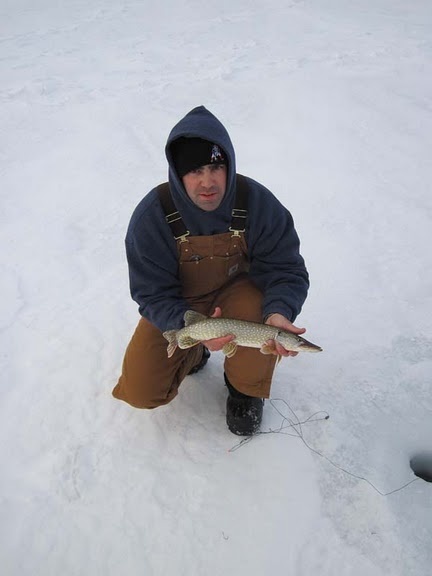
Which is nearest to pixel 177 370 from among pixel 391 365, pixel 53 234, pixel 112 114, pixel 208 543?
pixel 208 543

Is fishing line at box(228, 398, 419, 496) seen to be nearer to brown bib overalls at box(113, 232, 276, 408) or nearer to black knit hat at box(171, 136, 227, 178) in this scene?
brown bib overalls at box(113, 232, 276, 408)

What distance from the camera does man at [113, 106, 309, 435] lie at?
2.36 m

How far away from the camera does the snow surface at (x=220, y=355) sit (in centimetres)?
228

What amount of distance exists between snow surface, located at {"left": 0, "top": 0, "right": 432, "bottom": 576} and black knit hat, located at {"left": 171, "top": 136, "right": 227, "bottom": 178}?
1.65 metres

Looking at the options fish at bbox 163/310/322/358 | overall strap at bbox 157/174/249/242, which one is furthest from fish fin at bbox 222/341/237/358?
overall strap at bbox 157/174/249/242

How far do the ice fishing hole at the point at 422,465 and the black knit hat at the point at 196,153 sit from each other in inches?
87.5

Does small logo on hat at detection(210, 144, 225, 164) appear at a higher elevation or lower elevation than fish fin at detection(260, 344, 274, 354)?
higher

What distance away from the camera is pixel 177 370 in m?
2.81

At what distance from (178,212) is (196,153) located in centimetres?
37

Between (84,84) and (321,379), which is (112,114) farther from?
(321,379)

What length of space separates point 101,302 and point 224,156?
6.67 feet

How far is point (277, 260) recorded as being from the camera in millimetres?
2695

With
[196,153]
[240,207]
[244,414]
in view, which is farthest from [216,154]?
[244,414]

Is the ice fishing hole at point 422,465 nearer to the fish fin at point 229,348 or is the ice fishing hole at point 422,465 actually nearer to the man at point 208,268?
the man at point 208,268
